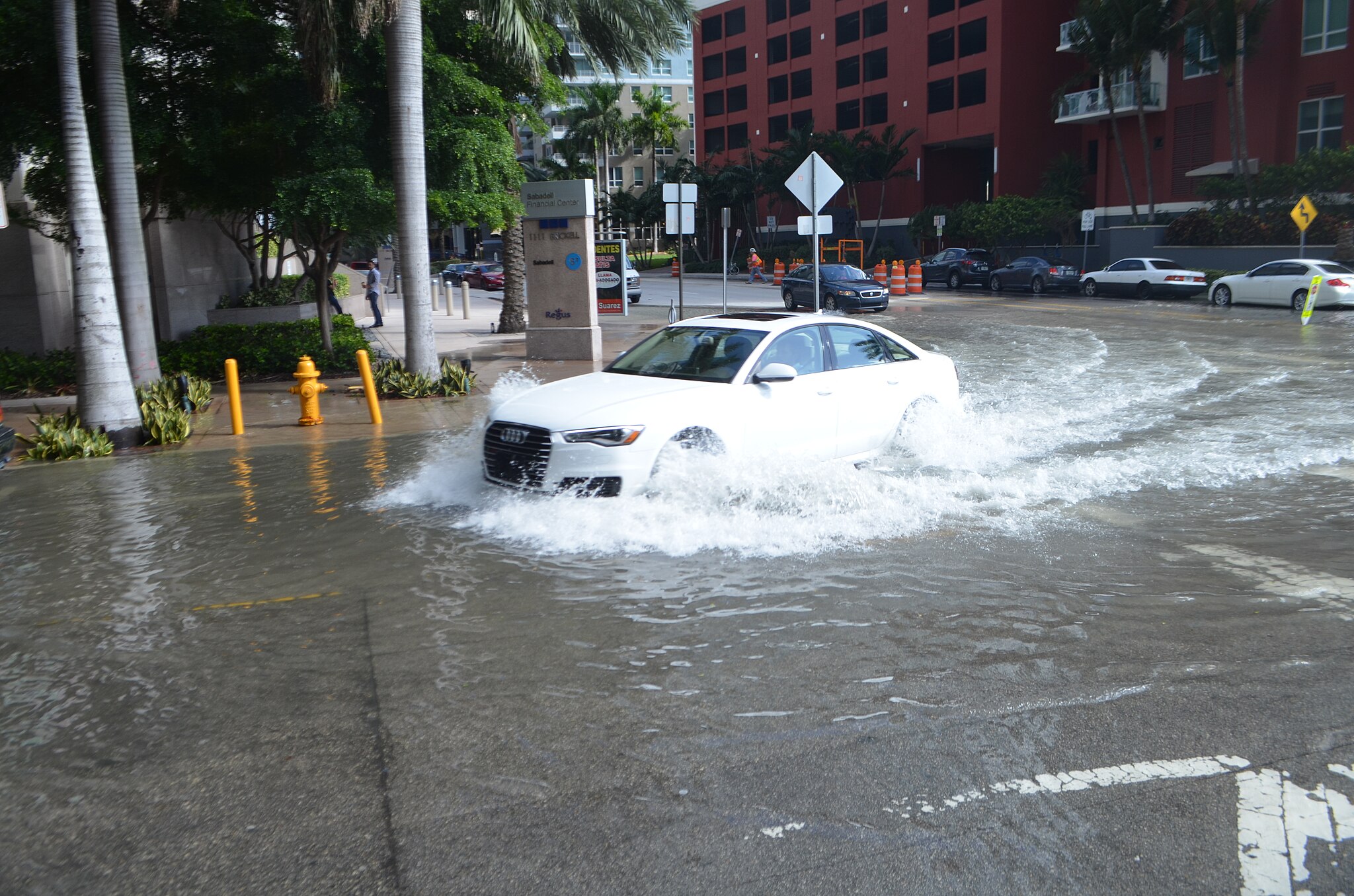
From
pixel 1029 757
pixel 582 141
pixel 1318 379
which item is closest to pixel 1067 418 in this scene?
pixel 1318 379

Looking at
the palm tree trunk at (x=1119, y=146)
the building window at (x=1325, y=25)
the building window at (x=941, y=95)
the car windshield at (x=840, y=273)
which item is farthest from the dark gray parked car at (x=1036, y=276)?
the building window at (x=941, y=95)

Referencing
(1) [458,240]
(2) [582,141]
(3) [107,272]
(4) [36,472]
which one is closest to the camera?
(4) [36,472]

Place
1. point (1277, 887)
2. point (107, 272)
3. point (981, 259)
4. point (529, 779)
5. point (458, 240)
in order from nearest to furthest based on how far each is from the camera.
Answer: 1. point (1277, 887)
2. point (529, 779)
3. point (107, 272)
4. point (981, 259)
5. point (458, 240)

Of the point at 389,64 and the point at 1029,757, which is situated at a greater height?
the point at 389,64

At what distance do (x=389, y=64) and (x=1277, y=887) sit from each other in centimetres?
1460

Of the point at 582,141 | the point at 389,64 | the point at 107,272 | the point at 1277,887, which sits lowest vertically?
the point at 1277,887

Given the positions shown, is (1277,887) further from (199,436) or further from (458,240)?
(458,240)

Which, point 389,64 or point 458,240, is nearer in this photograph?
point 389,64

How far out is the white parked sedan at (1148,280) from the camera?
36594 millimetres

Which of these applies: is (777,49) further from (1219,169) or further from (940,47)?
(1219,169)

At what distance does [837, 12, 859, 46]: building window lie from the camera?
65.9m

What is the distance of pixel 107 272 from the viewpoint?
12.4 meters

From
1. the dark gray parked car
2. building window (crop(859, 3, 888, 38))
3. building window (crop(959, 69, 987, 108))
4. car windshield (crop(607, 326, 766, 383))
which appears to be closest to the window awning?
the dark gray parked car

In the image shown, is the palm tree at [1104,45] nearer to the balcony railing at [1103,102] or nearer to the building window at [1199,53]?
the balcony railing at [1103,102]
